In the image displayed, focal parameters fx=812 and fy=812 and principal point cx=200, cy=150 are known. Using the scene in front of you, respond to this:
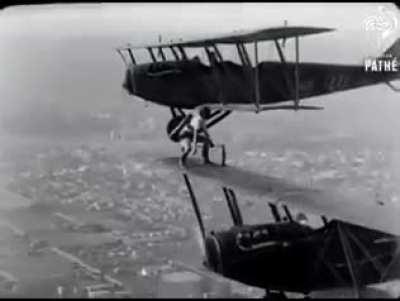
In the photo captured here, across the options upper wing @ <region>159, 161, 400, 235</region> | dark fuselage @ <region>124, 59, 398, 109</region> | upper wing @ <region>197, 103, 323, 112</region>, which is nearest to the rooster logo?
dark fuselage @ <region>124, 59, 398, 109</region>

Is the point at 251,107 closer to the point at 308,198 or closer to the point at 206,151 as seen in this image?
the point at 206,151

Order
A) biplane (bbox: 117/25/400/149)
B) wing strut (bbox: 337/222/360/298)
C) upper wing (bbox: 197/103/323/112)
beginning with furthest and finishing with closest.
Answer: biplane (bbox: 117/25/400/149), upper wing (bbox: 197/103/323/112), wing strut (bbox: 337/222/360/298)

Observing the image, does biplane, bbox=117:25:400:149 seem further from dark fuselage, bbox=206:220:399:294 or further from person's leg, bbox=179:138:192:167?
dark fuselage, bbox=206:220:399:294

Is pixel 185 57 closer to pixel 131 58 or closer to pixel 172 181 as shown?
pixel 131 58

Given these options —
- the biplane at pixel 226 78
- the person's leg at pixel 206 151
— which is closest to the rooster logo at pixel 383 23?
the biplane at pixel 226 78

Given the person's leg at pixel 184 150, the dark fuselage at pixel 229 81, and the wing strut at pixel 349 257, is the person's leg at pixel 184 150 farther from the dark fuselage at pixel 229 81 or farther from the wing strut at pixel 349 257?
the wing strut at pixel 349 257

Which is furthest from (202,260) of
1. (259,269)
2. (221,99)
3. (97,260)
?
(221,99)

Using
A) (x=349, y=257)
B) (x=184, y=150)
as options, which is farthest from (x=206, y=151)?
(x=349, y=257)
